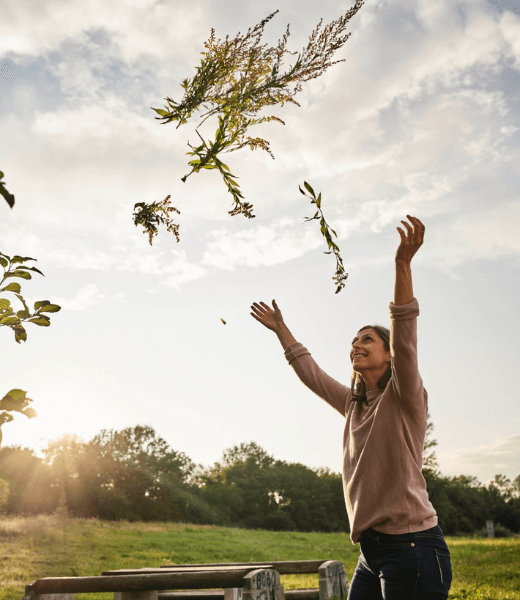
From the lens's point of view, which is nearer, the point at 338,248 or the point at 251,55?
the point at 251,55

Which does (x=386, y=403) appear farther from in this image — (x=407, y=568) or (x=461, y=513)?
(x=461, y=513)

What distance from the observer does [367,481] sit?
3074 millimetres

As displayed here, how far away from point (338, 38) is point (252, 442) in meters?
70.0

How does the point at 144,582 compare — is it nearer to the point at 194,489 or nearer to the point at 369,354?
the point at 369,354

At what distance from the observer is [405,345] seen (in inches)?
115

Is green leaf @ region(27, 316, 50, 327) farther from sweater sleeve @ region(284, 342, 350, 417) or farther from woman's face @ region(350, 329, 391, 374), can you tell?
sweater sleeve @ region(284, 342, 350, 417)

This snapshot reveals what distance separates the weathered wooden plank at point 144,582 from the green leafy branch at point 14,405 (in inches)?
157

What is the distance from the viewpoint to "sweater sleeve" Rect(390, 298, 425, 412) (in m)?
2.93

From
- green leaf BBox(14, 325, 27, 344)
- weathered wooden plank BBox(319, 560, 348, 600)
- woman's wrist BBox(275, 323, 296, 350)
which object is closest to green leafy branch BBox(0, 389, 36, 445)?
green leaf BBox(14, 325, 27, 344)

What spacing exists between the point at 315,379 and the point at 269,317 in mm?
687

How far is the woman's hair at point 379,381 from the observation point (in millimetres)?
3469

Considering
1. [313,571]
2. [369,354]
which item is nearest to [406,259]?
[369,354]

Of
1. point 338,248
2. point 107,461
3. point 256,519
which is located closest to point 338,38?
point 338,248

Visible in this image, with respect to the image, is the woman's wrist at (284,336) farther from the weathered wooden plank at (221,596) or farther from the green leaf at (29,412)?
the weathered wooden plank at (221,596)
